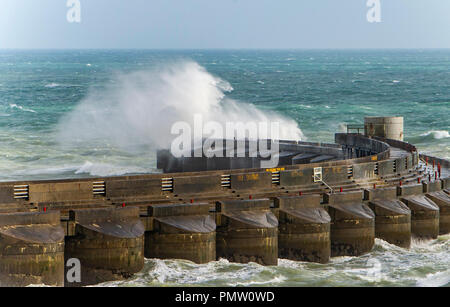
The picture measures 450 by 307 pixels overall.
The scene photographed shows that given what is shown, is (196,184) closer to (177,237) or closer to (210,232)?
(210,232)

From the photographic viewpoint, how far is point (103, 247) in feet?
62.1

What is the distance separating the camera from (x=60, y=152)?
2267 inches

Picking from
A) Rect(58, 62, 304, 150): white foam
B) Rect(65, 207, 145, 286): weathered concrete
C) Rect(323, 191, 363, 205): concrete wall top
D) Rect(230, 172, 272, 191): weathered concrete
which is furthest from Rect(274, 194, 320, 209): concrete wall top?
Rect(58, 62, 304, 150): white foam

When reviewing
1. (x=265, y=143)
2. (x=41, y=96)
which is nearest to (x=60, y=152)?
(x=265, y=143)

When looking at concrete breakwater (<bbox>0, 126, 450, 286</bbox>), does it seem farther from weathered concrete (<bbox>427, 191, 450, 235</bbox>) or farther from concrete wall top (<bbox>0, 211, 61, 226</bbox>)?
weathered concrete (<bbox>427, 191, 450, 235</bbox>)

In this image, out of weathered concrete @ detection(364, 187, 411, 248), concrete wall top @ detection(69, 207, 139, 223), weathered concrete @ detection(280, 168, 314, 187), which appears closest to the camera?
concrete wall top @ detection(69, 207, 139, 223)

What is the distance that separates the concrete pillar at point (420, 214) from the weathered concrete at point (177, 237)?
22.1 ft

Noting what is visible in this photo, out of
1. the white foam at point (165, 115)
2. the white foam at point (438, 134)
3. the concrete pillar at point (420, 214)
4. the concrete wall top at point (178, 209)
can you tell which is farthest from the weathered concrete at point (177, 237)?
the white foam at point (438, 134)

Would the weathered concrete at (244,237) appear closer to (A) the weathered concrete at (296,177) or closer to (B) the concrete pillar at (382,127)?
(A) the weathered concrete at (296,177)

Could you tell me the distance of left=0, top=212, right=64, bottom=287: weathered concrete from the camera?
58.3ft

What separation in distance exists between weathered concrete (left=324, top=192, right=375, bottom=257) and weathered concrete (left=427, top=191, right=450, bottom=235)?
3703mm

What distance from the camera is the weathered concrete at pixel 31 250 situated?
17.8 meters

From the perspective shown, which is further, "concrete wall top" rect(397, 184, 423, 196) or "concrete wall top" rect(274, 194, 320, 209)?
"concrete wall top" rect(397, 184, 423, 196)

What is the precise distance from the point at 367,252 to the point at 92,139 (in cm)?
4497
